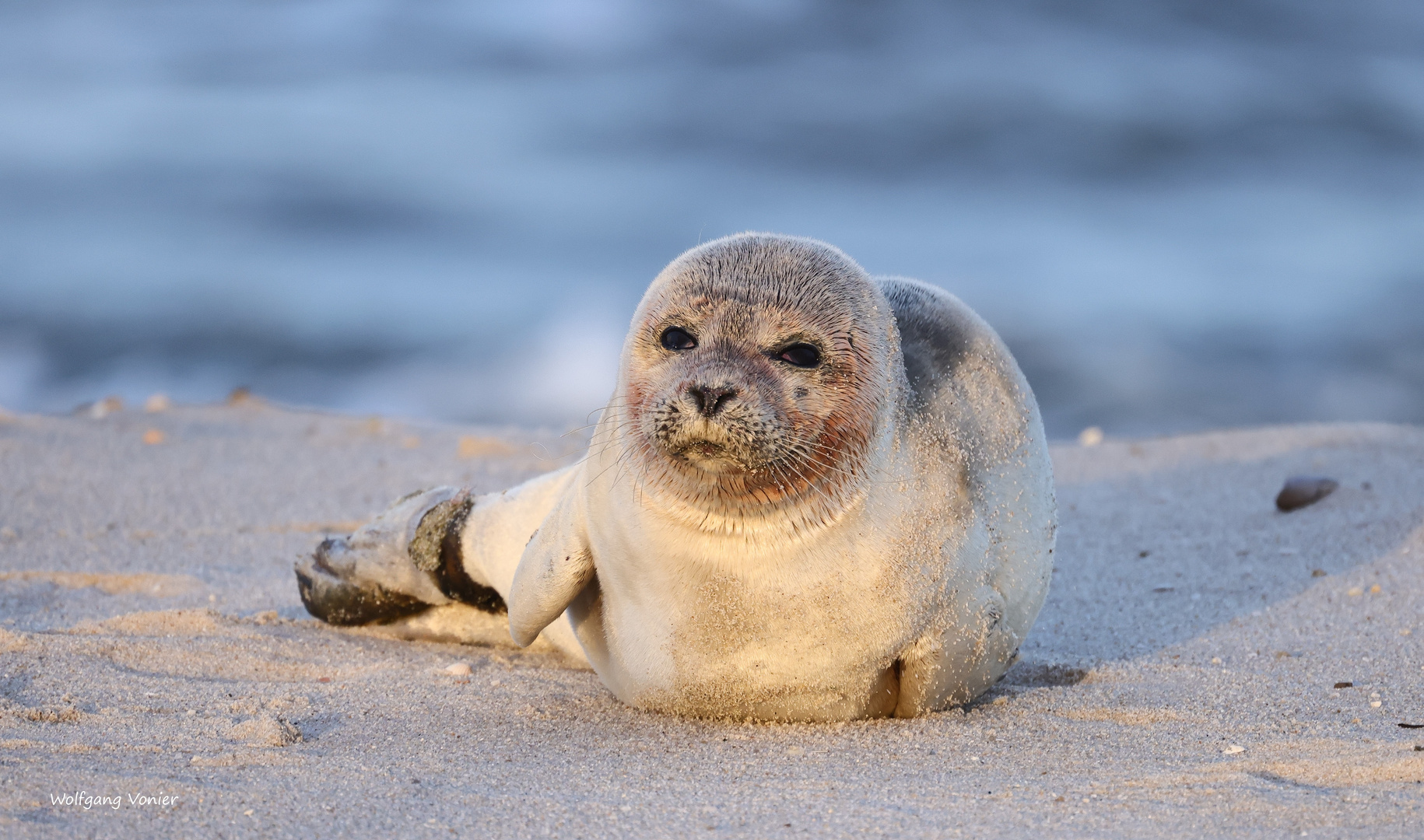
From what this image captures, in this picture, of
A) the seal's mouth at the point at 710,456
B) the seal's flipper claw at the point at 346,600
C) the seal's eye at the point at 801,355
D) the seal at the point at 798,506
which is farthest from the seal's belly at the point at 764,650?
the seal's flipper claw at the point at 346,600

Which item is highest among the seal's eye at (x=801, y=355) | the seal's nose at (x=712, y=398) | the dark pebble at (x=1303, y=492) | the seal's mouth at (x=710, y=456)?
the seal's eye at (x=801, y=355)

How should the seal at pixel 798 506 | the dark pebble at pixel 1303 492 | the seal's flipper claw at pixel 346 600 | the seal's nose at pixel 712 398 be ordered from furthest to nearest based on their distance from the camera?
the dark pebble at pixel 1303 492
the seal's flipper claw at pixel 346 600
the seal at pixel 798 506
the seal's nose at pixel 712 398

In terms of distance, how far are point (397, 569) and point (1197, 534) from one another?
11.5 feet

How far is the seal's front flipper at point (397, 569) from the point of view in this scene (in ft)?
14.9

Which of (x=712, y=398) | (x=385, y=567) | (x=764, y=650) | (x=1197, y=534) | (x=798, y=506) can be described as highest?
(x=712, y=398)

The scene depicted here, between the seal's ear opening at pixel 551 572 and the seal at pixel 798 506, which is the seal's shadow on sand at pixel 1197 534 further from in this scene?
the seal's ear opening at pixel 551 572

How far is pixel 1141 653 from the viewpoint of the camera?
4.38 m

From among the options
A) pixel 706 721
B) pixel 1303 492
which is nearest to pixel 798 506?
pixel 706 721

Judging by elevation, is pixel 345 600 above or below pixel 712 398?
below

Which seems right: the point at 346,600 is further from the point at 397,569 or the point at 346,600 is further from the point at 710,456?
the point at 710,456

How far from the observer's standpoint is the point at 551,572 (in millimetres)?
3705

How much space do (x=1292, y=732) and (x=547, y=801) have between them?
178cm

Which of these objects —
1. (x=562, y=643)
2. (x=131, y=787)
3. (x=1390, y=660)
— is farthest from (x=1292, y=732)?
(x=131, y=787)

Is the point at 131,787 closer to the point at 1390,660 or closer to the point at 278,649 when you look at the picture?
the point at 278,649
